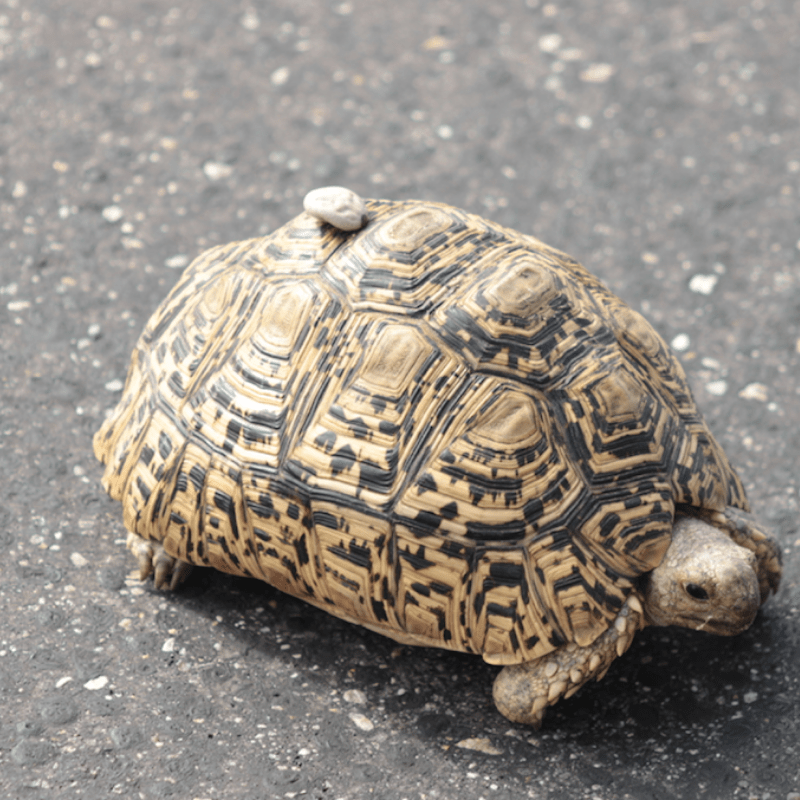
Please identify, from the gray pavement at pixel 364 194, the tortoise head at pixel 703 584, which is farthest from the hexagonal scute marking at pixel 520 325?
the gray pavement at pixel 364 194

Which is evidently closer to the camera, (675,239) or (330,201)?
(330,201)

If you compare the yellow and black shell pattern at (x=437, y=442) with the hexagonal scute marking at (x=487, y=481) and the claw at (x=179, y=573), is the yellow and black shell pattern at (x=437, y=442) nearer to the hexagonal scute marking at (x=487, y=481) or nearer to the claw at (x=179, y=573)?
the hexagonal scute marking at (x=487, y=481)

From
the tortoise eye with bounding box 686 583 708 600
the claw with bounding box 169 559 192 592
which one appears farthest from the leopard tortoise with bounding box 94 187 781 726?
the claw with bounding box 169 559 192 592

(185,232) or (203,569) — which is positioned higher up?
(185,232)

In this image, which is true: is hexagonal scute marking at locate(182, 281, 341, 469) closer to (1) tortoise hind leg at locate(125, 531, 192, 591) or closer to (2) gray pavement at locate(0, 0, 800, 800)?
(1) tortoise hind leg at locate(125, 531, 192, 591)

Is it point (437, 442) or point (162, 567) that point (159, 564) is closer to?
point (162, 567)

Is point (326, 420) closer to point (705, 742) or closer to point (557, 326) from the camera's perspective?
point (557, 326)

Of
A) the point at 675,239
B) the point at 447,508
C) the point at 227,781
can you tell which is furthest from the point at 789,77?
the point at 227,781
